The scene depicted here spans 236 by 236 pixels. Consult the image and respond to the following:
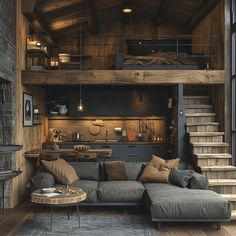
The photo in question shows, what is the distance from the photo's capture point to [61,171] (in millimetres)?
7211

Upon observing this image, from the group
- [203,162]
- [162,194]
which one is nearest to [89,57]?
[203,162]

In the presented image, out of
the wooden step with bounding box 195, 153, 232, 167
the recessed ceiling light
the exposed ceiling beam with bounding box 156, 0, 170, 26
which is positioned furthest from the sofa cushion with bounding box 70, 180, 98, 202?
the recessed ceiling light

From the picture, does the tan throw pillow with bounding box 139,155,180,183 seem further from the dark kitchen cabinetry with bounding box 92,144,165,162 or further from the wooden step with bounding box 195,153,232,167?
the dark kitchen cabinetry with bounding box 92,144,165,162

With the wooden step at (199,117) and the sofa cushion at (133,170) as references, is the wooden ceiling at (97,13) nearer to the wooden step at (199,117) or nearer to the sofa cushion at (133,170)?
Answer: the wooden step at (199,117)

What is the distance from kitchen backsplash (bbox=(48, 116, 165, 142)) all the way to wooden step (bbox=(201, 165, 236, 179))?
3979mm

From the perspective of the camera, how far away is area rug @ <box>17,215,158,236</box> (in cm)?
573

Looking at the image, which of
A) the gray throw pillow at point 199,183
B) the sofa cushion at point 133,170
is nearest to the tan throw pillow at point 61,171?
the sofa cushion at point 133,170

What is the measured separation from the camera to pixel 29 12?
26.0 ft

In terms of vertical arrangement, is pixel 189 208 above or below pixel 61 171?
below

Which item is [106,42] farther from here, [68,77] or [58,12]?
[68,77]

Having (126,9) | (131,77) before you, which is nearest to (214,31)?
(131,77)

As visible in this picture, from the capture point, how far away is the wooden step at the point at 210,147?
8.20 metres

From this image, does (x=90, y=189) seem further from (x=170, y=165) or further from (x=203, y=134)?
(x=203, y=134)

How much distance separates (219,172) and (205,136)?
1.12 meters
